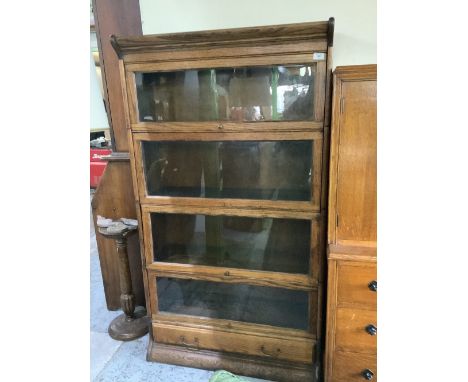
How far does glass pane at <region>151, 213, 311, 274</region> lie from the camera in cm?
138

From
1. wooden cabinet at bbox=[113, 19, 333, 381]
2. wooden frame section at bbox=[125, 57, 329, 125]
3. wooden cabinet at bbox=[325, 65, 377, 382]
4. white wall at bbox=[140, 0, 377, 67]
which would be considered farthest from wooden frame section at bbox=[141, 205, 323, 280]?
white wall at bbox=[140, 0, 377, 67]

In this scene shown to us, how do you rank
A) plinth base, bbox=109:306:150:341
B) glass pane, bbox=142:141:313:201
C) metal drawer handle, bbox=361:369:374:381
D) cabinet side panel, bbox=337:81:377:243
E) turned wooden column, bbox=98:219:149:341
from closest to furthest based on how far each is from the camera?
cabinet side panel, bbox=337:81:377:243, metal drawer handle, bbox=361:369:374:381, glass pane, bbox=142:141:313:201, turned wooden column, bbox=98:219:149:341, plinth base, bbox=109:306:150:341

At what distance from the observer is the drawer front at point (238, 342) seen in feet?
4.50

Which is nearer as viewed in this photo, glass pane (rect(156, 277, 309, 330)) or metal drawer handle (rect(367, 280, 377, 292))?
metal drawer handle (rect(367, 280, 377, 292))

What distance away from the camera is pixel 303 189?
4.21ft

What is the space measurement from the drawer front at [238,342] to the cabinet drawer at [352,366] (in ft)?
0.46

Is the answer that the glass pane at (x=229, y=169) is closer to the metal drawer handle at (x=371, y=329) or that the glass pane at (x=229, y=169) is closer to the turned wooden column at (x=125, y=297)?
the turned wooden column at (x=125, y=297)

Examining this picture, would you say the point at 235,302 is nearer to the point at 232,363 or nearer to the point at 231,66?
the point at 232,363

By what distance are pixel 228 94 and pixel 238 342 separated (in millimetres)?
1161

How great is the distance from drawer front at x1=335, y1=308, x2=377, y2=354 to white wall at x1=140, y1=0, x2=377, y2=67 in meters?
1.07

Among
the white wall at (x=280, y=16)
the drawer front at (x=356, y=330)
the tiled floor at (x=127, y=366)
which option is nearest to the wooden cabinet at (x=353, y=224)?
the drawer front at (x=356, y=330)

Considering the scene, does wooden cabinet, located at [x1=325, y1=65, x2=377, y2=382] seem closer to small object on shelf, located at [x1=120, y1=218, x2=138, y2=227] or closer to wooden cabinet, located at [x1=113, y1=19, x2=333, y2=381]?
wooden cabinet, located at [x1=113, y1=19, x2=333, y2=381]
